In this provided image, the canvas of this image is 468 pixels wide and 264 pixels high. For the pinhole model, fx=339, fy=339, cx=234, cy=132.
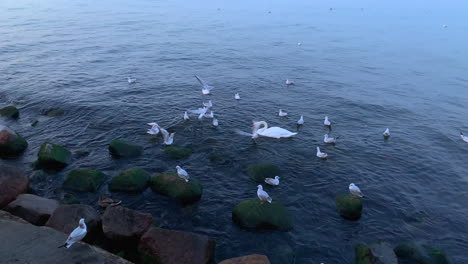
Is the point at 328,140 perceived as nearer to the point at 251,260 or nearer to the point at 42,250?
the point at 251,260

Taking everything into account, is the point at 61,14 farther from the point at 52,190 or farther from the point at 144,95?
the point at 52,190

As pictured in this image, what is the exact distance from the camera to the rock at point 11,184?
1289 centimetres

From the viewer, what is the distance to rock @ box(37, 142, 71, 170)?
50.7 ft

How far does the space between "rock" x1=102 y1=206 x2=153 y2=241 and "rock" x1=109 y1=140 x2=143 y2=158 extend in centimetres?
561

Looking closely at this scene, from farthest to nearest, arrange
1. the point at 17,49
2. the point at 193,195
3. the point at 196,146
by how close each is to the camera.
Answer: the point at 17,49 → the point at 196,146 → the point at 193,195

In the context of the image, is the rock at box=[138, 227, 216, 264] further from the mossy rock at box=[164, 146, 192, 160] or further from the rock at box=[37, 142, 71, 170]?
the rock at box=[37, 142, 71, 170]

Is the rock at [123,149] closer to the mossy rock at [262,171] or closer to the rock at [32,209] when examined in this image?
the rock at [32,209]

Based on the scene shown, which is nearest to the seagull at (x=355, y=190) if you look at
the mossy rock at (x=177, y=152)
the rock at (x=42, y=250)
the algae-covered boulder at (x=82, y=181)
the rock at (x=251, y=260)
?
the rock at (x=251, y=260)


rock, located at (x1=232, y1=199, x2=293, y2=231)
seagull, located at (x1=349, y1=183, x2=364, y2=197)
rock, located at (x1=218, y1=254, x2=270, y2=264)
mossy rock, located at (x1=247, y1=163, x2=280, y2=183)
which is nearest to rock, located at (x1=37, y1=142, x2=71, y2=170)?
rock, located at (x1=232, y1=199, x2=293, y2=231)

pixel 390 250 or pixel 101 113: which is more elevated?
pixel 390 250

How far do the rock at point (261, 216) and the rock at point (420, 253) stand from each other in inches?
151

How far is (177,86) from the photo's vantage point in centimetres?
2847

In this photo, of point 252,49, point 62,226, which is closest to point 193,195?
point 62,226

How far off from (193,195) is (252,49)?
33.4 metres
